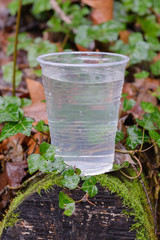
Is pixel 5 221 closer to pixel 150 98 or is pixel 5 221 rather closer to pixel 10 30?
pixel 150 98

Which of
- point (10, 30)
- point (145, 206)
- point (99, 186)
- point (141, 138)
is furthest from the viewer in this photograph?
point (10, 30)

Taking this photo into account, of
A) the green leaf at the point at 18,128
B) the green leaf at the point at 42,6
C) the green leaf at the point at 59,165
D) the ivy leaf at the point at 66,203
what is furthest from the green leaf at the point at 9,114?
the green leaf at the point at 42,6

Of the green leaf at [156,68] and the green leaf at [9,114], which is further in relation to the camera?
the green leaf at [156,68]

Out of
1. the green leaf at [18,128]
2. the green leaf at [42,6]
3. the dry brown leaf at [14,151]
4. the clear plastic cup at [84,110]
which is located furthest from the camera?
the green leaf at [42,6]

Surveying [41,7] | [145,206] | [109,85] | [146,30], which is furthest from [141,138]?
[41,7]

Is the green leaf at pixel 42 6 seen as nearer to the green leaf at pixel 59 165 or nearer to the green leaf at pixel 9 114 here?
the green leaf at pixel 9 114
